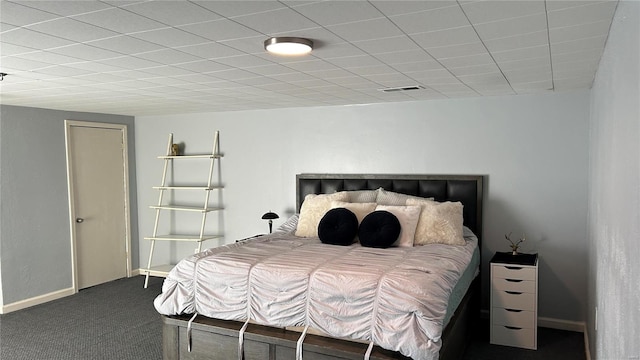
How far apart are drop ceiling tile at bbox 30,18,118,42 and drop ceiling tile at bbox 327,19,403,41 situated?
1096 millimetres

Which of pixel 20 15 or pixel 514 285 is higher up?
pixel 20 15

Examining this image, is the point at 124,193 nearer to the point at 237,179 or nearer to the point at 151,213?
the point at 151,213

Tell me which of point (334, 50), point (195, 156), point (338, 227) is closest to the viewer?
point (334, 50)

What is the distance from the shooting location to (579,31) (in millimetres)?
2199

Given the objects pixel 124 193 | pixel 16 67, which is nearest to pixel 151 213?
pixel 124 193

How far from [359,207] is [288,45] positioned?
7.35ft

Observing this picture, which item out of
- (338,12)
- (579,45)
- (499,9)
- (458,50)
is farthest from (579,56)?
(338,12)

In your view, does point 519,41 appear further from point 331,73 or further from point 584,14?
point 331,73

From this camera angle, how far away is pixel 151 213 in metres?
6.33

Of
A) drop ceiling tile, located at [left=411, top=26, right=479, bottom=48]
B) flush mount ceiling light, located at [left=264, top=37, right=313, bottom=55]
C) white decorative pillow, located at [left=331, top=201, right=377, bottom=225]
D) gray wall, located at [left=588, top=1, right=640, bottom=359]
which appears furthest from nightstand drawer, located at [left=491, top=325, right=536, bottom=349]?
flush mount ceiling light, located at [left=264, top=37, right=313, bottom=55]

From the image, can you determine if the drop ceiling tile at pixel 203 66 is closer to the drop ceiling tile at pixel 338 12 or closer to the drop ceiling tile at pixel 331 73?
the drop ceiling tile at pixel 331 73

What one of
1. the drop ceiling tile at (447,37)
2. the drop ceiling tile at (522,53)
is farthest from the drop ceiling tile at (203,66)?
the drop ceiling tile at (522,53)

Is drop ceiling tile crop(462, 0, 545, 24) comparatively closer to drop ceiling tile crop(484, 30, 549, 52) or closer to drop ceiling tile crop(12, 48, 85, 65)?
drop ceiling tile crop(484, 30, 549, 52)

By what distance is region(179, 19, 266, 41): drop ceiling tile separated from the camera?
2098 millimetres
